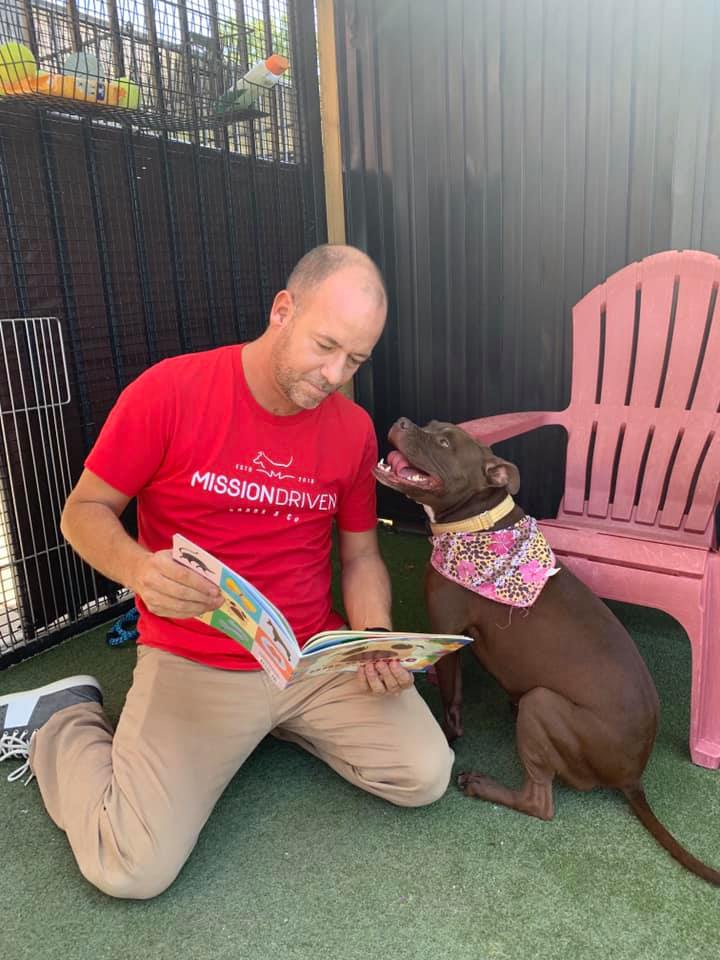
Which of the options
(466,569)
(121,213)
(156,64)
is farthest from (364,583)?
(156,64)

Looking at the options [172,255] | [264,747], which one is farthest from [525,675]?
[172,255]

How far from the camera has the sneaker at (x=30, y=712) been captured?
227 centimetres

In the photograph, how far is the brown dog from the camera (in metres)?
1.92

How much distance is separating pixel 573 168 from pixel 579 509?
164 cm

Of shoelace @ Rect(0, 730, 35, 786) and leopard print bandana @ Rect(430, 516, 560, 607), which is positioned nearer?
leopard print bandana @ Rect(430, 516, 560, 607)

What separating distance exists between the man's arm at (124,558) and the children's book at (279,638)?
0.14ft

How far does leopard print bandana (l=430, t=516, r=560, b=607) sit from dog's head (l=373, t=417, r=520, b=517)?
0.12m

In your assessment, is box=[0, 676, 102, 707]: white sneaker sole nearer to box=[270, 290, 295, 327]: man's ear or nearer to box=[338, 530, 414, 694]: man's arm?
box=[338, 530, 414, 694]: man's arm

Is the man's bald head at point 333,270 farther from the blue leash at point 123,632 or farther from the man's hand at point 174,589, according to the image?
the blue leash at point 123,632

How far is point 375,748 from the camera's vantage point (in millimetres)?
2025

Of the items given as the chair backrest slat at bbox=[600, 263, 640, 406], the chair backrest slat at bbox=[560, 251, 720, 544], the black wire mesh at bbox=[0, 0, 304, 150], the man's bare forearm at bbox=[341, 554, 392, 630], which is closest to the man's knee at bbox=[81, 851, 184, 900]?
the man's bare forearm at bbox=[341, 554, 392, 630]

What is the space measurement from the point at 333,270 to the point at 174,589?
884 millimetres

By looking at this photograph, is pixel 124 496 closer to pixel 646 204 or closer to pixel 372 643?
pixel 372 643

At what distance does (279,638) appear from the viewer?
152 cm
